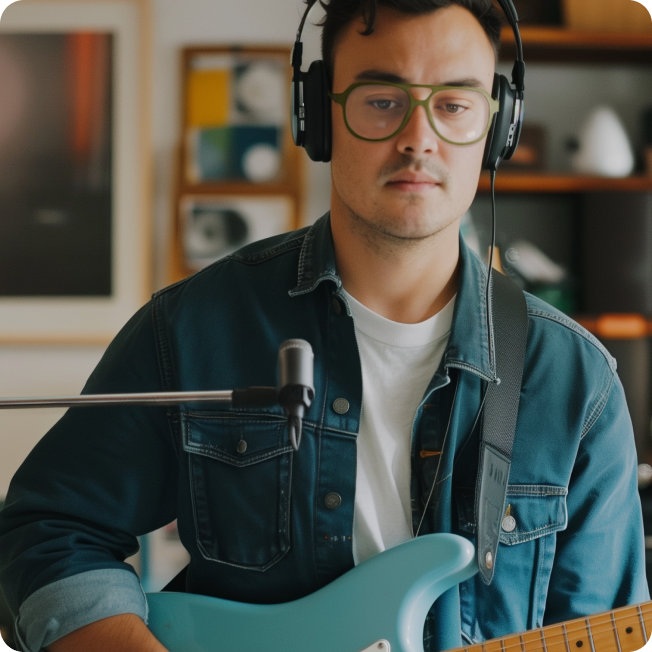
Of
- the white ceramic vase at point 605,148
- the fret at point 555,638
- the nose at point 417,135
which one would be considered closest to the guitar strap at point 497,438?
the fret at point 555,638

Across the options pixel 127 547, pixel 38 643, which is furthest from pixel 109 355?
pixel 38 643

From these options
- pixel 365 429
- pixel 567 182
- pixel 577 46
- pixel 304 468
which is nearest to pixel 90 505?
pixel 304 468

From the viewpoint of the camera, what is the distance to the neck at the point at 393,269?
3.75ft

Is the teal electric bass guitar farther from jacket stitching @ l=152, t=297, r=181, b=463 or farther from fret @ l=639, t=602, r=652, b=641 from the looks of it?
jacket stitching @ l=152, t=297, r=181, b=463

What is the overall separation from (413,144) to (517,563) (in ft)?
2.24

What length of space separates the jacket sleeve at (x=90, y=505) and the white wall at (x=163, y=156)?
142cm

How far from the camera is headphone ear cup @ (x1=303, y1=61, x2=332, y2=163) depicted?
3.70 ft

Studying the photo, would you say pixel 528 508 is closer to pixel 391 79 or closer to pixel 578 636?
pixel 578 636

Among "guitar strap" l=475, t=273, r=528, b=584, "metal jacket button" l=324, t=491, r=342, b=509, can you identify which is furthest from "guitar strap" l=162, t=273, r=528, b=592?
"metal jacket button" l=324, t=491, r=342, b=509

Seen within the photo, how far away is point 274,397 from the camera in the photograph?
0.70 metres

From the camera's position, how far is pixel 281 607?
40.1 inches

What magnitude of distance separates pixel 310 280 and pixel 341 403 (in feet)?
0.68

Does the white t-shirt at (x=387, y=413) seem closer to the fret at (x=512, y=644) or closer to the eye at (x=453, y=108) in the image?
the fret at (x=512, y=644)

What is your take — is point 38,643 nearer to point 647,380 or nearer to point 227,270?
point 227,270
